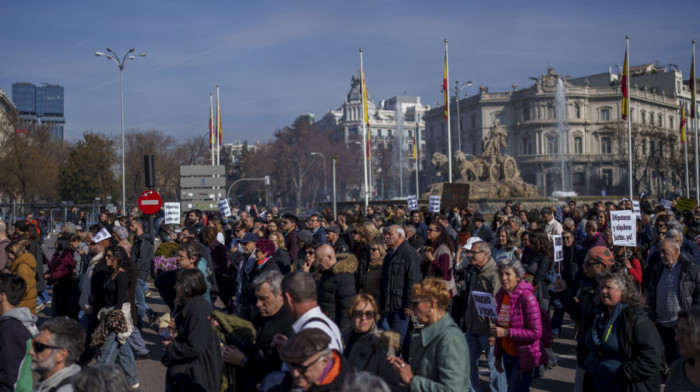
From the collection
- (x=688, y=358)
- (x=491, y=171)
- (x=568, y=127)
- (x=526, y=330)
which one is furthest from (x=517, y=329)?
(x=568, y=127)

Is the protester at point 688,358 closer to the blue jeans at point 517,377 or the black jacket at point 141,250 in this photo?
the blue jeans at point 517,377

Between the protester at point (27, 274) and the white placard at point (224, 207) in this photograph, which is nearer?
the protester at point (27, 274)

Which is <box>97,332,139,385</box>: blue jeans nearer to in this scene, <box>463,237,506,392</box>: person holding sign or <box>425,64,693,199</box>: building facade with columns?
<box>463,237,506,392</box>: person holding sign

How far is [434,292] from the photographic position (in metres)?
4.55

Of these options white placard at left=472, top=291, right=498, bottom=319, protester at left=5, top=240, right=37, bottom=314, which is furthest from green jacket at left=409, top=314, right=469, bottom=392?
protester at left=5, top=240, right=37, bottom=314

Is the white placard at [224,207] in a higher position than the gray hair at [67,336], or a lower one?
higher

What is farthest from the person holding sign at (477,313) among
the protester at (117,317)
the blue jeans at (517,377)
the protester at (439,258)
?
the protester at (117,317)

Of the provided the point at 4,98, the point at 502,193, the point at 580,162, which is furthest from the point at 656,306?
the point at 580,162

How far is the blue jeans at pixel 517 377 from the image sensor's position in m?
5.96

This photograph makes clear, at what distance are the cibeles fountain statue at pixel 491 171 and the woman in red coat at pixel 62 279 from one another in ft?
86.0

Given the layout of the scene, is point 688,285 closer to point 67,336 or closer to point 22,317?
point 67,336

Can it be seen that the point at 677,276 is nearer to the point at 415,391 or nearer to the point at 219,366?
the point at 415,391

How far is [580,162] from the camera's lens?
93.1 metres

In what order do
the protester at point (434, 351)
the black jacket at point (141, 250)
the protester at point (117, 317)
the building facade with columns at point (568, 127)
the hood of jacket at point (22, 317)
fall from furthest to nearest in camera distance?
1. the building facade with columns at point (568, 127)
2. the black jacket at point (141, 250)
3. the protester at point (117, 317)
4. the hood of jacket at point (22, 317)
5. the protester at point (434, 351)
